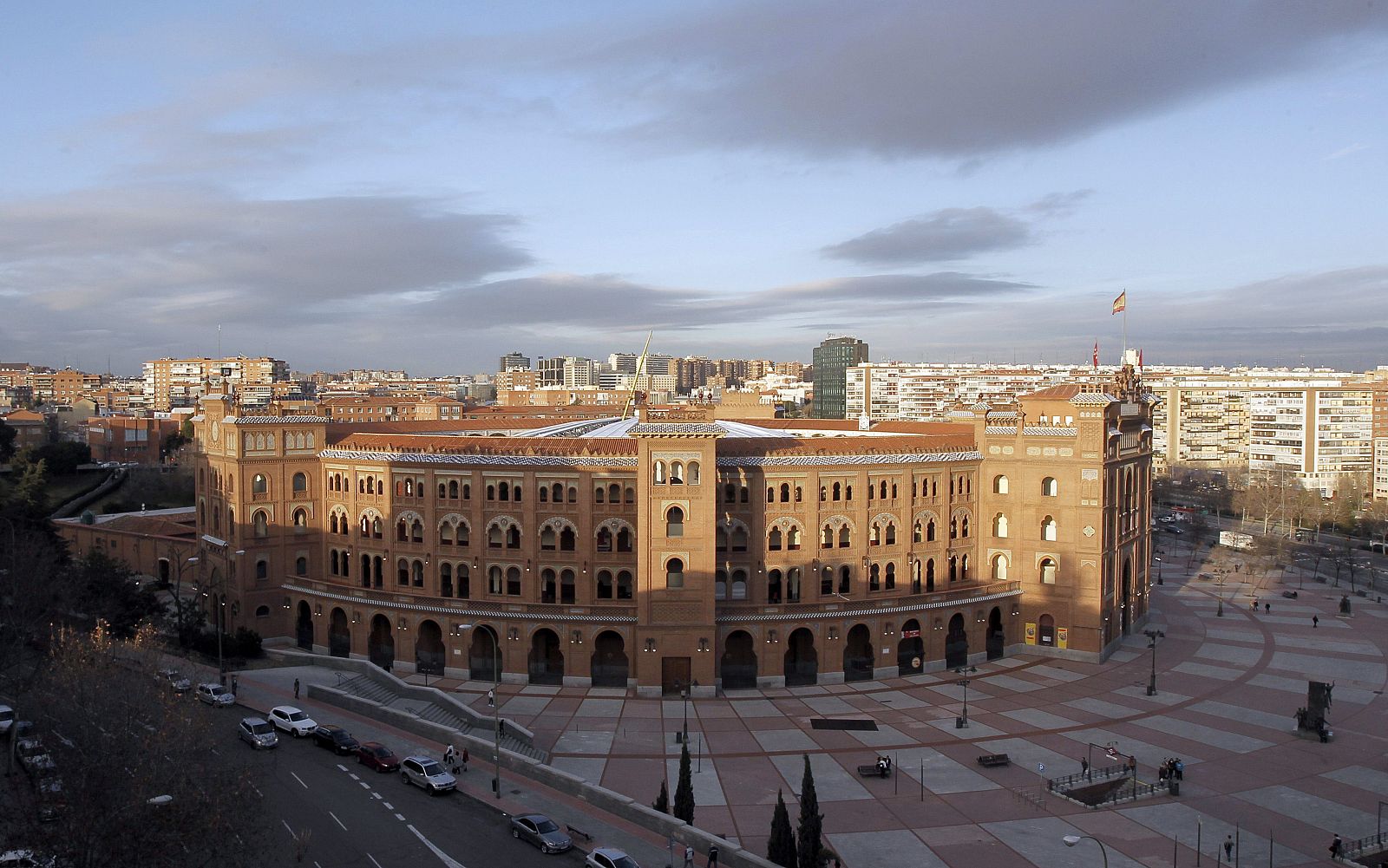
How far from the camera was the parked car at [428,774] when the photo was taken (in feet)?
153

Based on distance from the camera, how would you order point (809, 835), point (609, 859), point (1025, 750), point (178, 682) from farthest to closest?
point (1025, 750), point (178, 682), point (809, 835), point (609, 859)

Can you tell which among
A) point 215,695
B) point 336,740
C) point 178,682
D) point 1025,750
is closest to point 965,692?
point 1025,750

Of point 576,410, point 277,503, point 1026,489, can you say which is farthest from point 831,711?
point 576,410

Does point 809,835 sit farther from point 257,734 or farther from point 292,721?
point 292,721

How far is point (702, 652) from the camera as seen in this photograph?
64.9 m

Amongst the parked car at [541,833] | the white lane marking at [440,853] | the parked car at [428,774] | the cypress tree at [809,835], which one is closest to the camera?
the cypress tree at [809,835]

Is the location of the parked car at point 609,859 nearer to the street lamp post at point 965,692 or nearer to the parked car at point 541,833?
the parked car at point 541,833

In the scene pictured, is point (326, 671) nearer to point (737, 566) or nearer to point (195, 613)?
point (195, 613)

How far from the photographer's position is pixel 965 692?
61.1m

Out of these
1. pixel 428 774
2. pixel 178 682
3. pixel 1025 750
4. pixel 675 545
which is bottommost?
pixel 1025 750

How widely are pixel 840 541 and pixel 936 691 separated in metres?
12.3

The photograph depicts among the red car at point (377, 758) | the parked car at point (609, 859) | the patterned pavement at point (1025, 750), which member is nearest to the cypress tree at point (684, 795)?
the patterned pavement at point (1025, 750)

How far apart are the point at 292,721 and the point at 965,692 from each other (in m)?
40.0

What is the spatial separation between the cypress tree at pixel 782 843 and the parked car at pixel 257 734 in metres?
28.5
